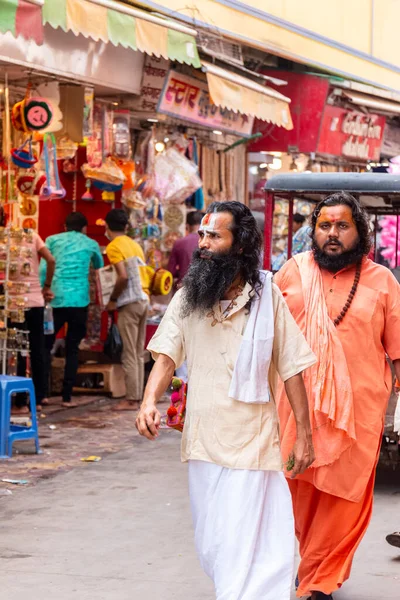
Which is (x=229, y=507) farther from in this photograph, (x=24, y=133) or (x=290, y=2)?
(x=290, y=2)

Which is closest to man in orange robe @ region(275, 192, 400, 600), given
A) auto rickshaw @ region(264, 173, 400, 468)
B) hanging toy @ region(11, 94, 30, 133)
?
auto rickshaw @ region(264, 173, 400, 468)

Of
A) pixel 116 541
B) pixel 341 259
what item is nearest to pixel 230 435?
pixel 341 259

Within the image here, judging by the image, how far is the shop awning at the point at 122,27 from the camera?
910cm

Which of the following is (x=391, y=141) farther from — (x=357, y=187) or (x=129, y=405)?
(x=357, y=187)

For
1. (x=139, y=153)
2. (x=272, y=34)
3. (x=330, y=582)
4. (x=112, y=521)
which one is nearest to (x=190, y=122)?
(x=139, y=153)

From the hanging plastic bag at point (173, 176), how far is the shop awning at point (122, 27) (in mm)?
1836

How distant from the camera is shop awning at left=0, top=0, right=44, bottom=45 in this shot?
789 centimetres

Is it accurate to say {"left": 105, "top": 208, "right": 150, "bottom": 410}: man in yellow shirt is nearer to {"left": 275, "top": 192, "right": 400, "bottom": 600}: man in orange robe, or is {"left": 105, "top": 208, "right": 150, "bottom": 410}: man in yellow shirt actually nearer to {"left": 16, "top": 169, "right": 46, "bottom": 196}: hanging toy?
{"left": 16, "top": 169, "right": 46, "bottom": 196}: hanging toy

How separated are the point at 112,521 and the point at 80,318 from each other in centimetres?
438

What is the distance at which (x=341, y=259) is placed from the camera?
5316mm

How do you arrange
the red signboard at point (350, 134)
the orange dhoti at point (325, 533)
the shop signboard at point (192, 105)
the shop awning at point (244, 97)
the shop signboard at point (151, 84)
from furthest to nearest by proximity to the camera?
1. the red signboard at point (350, 134)
2. the shop signboard at point (192, 105)
3. the shop signboard at point (151, 84)
4. the shop awning at point (244, 97)
5. the orange dhoti at point (325, 533)

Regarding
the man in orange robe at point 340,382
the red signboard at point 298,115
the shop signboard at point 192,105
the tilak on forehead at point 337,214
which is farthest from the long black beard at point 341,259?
the red signboard at point 298,115

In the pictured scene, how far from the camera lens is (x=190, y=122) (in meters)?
13.1

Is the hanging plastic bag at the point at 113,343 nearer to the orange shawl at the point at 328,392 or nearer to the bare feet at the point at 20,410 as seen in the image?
the bare feet at the point at 20,410
